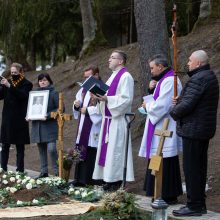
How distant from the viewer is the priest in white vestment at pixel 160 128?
26.7 feet

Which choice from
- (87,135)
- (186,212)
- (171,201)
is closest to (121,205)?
(186,212)

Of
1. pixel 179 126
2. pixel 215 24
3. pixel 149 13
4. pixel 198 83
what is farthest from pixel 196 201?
pixel 215 24

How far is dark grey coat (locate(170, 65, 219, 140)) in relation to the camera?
7293mm

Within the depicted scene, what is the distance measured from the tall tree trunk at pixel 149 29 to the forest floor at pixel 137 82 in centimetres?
62

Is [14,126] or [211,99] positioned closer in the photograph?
[211,99]

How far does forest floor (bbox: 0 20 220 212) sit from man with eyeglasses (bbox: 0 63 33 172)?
205 centimetres

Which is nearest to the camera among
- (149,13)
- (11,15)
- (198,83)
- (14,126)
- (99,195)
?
(198,83)

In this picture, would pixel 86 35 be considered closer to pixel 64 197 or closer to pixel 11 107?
pixel 11 107

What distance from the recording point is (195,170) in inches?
294

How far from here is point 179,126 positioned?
24.9 ft

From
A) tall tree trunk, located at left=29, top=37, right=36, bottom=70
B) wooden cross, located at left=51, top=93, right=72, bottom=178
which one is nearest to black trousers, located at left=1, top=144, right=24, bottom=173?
wooden cross, located at left=51, top=93, right=72, bottom=178

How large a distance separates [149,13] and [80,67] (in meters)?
11.3

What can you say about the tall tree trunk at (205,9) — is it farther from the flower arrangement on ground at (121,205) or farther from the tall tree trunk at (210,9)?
the flower arrangement on ground at (121,205)

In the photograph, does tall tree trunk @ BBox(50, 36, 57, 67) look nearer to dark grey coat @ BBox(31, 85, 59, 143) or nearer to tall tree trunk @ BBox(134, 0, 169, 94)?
tall tree trunk @ BBox(134, 0, 169, 94)
